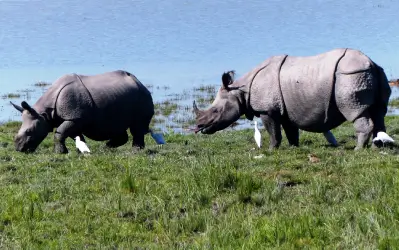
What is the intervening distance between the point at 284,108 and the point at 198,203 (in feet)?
17.7

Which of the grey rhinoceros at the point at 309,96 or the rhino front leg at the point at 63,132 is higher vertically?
the grey rhinoceros at the point at 309,96

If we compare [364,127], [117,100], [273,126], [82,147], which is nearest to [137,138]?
[117,100]

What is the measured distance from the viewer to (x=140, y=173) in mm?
10477

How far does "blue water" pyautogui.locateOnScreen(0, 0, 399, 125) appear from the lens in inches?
1362

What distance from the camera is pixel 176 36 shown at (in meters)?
47.2

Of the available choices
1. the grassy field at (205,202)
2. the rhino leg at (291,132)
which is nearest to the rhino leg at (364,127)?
the grassy field at (205,202)

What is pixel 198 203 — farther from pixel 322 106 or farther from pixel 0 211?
pixel 322 106

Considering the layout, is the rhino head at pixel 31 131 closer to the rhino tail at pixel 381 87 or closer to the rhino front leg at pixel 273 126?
the rhino front leg at pixel 273 126

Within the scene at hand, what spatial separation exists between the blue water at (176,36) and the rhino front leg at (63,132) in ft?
32.7

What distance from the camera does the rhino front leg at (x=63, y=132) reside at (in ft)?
47.8

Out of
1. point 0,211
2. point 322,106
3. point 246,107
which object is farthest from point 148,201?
point 246,107

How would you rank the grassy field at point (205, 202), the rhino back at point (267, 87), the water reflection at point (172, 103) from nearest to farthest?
the grassy field at point (205, 202) → the rhino back at point (267, 87) → the water reflection at point (172, 103)

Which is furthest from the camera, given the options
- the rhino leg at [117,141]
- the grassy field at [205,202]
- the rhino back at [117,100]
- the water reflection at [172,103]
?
the water reflection at [172,103]

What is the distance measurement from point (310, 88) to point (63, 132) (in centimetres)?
439
